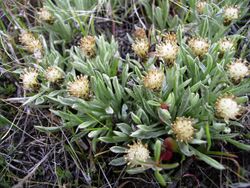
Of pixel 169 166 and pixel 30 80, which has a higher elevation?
pixel 30 80

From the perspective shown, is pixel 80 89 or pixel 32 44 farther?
pixel 32 44

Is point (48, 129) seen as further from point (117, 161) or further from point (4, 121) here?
point (117, 161)

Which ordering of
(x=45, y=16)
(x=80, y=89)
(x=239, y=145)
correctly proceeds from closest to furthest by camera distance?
(x=239, y=145), (x=80, y=89), (x=45, y=16)

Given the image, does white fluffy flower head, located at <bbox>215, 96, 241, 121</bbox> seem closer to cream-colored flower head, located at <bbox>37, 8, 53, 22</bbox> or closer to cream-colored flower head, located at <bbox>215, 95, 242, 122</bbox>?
cream-colored flower head, located at <bbox>215, 95, 242, 122</bbox>

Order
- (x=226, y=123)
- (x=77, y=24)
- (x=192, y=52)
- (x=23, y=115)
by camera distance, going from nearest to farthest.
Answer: (x=226, y=123)
(x=192, y=52)
(x=23, y=115)
(x=77, y=24)

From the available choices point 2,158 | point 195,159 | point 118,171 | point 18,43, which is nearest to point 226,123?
point 195,159

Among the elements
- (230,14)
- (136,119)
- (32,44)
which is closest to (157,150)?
(136,119)

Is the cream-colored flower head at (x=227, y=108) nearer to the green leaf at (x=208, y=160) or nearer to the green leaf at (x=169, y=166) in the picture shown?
the green leaf at (x=208, y=160)

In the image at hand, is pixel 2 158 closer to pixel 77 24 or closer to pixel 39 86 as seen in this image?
pixel 39 86
